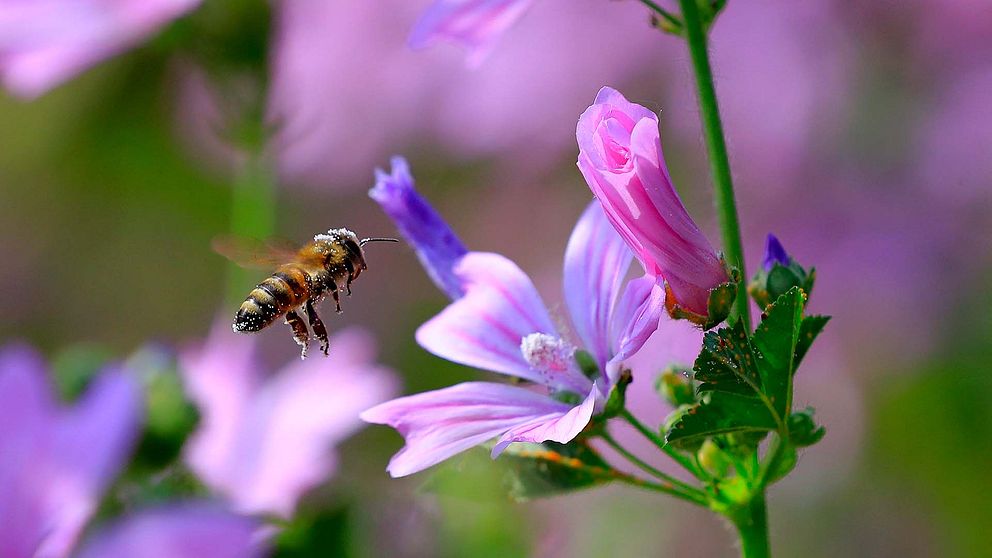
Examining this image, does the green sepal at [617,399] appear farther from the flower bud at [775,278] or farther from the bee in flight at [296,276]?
the bee in flight at [296,276]

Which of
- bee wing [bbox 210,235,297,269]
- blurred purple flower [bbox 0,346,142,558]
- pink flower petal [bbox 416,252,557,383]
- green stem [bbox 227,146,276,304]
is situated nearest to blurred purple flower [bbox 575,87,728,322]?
pink flower petal [bbox 416,252,557,383]

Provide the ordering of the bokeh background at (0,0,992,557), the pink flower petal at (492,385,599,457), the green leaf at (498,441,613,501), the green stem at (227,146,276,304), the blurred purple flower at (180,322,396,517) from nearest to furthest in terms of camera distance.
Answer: the pink flower petal at (492,385,599,457) → the green leaf at (498,441,613,501) → the blurred purple flower at (180,322,396,517) → the green stem at (227,146,276,304) → the bokeh background at (0,0,992,557)

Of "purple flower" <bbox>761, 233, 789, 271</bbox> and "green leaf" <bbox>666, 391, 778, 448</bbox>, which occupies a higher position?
"purple flower" <bbox>761, 233, 789, 271</bbox>

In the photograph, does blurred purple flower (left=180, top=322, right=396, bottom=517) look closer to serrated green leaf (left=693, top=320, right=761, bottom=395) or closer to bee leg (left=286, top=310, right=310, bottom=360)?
bee leg (left=286, top=310, right=310, bottom=360)

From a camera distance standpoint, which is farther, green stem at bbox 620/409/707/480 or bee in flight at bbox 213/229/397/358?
bee in flight at bbox 213/229/397/358

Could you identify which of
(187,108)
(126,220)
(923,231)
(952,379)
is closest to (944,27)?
(923,231)

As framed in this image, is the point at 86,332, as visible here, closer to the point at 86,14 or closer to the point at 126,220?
the point at 126,220

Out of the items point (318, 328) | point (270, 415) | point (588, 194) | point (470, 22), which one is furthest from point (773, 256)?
point (588, 194)

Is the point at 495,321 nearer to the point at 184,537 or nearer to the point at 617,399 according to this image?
the point at 617,399
